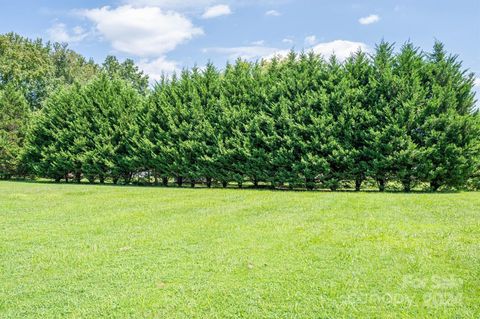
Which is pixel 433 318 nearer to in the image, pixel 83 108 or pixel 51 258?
pixel 51 258

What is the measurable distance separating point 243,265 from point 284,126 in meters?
10.2

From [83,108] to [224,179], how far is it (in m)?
8.92

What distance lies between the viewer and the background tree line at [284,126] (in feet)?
40.4

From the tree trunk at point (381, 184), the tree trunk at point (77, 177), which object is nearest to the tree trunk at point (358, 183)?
the tree trunk at point (381, 184)

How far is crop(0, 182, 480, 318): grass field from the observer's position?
3.23 meters

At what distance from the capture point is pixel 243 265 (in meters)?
4.26

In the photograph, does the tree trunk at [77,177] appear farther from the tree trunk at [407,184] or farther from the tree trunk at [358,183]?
the tree trunk at [407,184]

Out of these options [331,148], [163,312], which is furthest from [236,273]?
[331,148]

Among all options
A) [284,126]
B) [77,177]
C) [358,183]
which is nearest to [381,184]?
[358,183]

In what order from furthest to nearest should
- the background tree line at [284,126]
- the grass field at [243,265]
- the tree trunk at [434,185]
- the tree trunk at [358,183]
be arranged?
the tree trunk at [358,183]
the tree trunk at [434,185]
the background tree line at [284,126]
the grass field at [243,265]

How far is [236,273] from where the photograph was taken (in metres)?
4.00

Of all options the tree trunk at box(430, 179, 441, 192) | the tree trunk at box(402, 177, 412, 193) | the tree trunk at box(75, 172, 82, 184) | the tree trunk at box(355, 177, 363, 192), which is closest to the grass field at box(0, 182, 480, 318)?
the tree trunk at box(402, 177, 412, 193)

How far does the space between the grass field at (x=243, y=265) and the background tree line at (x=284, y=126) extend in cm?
547

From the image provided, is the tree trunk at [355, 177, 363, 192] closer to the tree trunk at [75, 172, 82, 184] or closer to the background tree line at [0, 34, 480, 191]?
the background tree line at [0, 34, 480, 191]
